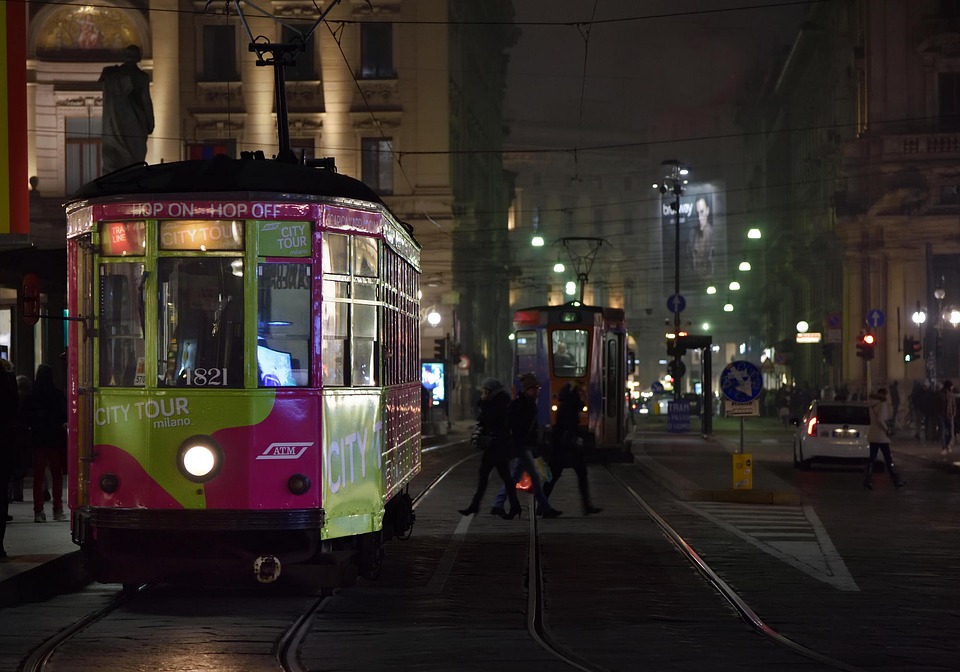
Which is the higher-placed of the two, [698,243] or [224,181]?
[698,243]

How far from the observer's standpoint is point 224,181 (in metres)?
12.1

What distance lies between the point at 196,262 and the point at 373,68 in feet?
157

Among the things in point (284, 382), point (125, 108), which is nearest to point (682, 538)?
point (284, 382)

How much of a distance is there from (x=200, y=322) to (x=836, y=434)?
22.1m

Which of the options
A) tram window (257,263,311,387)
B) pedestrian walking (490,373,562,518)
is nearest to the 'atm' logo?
tram window (257,263,311,387)

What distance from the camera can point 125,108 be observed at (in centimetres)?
3152

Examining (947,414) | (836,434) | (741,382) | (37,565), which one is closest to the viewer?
(37,565)

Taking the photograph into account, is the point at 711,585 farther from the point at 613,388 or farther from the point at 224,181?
the point at 613,388

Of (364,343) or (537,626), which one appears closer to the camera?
(537,626)

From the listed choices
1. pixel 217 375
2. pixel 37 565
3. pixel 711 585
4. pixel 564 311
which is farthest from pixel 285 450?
pixel 564 311

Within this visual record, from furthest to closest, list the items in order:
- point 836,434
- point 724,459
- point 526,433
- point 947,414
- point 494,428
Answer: point 947,414
point 724,459
point 836,434
point 526,433
point 494,428

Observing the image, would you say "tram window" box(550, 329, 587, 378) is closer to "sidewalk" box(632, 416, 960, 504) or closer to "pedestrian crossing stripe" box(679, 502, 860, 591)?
"sidewalk" box(632, 416, 960, 504)

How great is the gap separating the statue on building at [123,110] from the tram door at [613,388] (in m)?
10.5

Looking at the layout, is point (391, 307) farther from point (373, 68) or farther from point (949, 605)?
point (373, 68)
